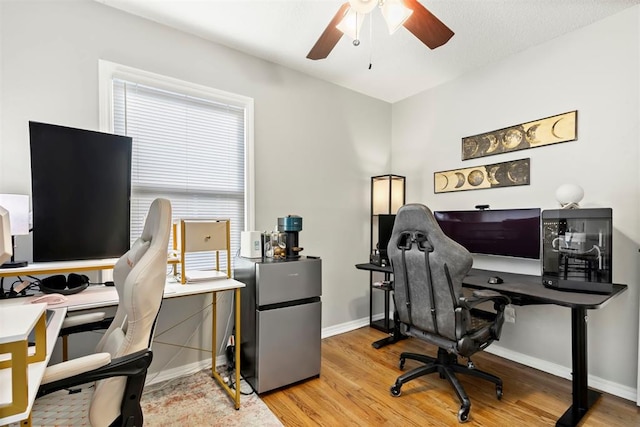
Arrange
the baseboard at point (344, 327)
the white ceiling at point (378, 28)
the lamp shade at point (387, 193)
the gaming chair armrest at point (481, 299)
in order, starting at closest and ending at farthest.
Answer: the gaming chair armrest at point (481, 299)
the white ceiling at point (378, 28)
the baseboard at point (344, 327)
the lamp shade at point (387, 193)

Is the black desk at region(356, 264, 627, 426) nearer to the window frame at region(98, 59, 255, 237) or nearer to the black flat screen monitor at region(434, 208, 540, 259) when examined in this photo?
the black flat screen monitor at region(434, 208, 540, 259)

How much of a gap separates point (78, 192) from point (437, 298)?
7.64 feet

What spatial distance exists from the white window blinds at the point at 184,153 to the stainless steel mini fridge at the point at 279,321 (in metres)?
0.61

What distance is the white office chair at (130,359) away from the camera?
98 centimetres

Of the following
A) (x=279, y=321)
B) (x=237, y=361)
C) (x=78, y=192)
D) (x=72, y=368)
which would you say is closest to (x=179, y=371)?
(x=237, y=361)

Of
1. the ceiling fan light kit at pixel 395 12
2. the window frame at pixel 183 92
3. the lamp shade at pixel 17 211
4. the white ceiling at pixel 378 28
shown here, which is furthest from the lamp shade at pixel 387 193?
the lamp shade at pixel 17 211

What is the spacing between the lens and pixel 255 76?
2.82 m

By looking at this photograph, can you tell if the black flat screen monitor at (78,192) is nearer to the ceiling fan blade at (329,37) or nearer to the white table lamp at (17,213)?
the white table lamp at (17,213)

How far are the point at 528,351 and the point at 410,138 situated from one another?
95.7 inches

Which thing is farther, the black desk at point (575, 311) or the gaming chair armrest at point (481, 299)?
the gaming chair armrest at point (481, 299)

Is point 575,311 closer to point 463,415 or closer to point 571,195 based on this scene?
point 571,195

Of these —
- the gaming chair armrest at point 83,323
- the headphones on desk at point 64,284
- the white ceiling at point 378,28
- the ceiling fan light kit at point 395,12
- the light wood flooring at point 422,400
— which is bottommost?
the light wood flooring at point 422,400

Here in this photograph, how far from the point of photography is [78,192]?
1890 mm

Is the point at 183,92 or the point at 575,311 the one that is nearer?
the point at 575,311
